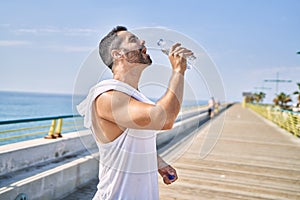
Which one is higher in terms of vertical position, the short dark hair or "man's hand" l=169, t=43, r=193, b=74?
the short dark hair

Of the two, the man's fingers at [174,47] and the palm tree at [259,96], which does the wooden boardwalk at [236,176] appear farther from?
the palm tree at [259,96]

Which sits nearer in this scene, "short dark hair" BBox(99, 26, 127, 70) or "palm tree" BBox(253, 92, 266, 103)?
"short dark hair" BBox(99, 26, 127, 70)

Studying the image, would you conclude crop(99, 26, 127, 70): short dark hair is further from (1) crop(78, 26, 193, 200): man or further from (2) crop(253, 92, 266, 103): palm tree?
(2) crop(253, 92, 266, 103): palm tree

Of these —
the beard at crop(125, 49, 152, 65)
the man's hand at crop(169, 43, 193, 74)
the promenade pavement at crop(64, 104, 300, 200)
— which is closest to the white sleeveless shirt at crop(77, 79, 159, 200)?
the beard at crop(125, 49, 152, 65)

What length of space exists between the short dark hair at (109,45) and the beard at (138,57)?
0.33 ft

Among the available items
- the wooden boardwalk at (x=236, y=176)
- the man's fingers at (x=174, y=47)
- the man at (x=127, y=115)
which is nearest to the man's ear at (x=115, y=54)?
the man at (x=127, y=115)

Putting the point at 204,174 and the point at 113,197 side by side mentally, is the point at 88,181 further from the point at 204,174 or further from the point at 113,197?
the point at 113,197

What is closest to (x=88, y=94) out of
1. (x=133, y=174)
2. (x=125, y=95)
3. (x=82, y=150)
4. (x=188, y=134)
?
(x=125, y=95)

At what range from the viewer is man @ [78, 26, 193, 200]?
140 cm

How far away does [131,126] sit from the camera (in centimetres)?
147

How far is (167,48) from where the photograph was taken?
1.49 meters

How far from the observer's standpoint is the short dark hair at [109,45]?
5.49 feet

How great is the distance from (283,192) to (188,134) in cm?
452

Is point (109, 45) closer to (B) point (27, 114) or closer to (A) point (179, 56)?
(A) point (179, 56)
